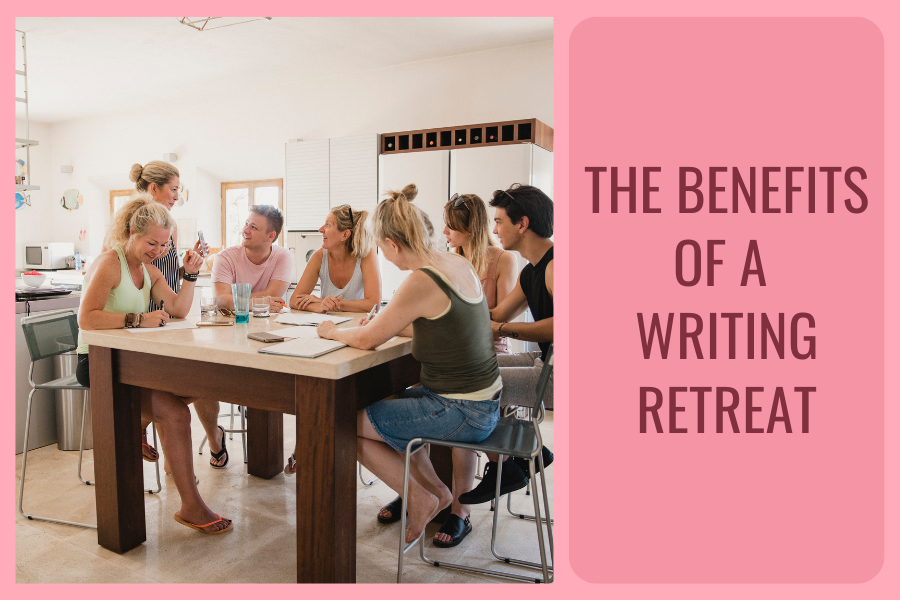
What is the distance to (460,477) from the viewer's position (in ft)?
7.62

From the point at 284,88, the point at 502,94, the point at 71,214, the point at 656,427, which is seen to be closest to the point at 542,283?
the point at 656,427

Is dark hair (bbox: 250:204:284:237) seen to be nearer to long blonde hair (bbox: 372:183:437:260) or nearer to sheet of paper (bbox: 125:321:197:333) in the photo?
sheet of paper (bbox: 125:321:197:333)

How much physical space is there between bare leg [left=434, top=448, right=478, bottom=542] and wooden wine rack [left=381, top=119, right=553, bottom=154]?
269cm

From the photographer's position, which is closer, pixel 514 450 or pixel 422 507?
pixel 514 450

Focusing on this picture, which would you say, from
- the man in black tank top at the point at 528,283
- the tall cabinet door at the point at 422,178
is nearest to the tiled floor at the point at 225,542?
the man in black tank top at the point at 528,283

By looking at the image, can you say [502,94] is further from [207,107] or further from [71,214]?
[71,214]

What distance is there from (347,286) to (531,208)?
3.40 feet

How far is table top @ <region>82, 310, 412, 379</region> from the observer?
1.66 m

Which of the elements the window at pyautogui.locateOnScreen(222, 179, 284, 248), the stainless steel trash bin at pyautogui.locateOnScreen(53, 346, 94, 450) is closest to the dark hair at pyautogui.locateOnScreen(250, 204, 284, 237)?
the stainless steel trash bin at pyautogui.locateOnScreen(53, 346, 94, 450)

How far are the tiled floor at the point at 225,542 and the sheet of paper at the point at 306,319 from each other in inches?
31.9

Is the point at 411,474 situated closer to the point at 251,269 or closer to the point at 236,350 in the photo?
the point at 236,350

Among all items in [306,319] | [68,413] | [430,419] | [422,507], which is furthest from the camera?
[68,413]

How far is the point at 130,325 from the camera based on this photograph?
213cm

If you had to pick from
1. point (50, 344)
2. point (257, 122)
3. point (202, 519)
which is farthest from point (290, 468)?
point (257, 122)
